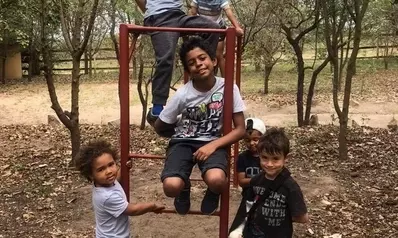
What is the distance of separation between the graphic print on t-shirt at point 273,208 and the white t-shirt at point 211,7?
6.50 ft

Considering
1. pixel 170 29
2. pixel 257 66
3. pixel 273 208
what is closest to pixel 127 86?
pixel 170 29

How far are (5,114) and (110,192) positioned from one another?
1197 cm

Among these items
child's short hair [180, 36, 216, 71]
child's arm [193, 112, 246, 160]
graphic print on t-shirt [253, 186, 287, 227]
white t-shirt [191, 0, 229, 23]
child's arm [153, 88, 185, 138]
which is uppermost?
white t-shirt [191, 0, 229, 23]

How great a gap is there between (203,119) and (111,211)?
720mm

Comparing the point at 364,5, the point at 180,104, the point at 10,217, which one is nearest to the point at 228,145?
the point at 180,104

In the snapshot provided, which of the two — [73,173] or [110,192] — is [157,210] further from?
[73,173]

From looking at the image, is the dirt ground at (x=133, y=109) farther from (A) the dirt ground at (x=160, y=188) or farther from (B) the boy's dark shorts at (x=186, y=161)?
(B) the boy's dark shorts at (x=186, y=161)

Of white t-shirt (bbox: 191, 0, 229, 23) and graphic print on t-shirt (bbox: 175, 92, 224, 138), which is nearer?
graphic print on t-shirt (bbox: 175, 92, 224, 138)

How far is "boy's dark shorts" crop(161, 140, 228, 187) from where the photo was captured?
2.77 m

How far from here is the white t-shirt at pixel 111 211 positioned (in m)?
2.78

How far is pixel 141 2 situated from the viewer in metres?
3.90

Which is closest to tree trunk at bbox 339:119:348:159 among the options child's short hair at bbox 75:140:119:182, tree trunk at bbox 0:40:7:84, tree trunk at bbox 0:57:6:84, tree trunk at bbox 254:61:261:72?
child's short hair at bbox 75:140:119:182

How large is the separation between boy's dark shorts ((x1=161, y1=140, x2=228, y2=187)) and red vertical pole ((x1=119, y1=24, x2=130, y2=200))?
27cm

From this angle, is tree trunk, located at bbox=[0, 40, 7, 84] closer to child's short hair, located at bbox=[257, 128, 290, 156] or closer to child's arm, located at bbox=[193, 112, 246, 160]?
child's arm, located at bbox=[193, 112, 246, 160]
